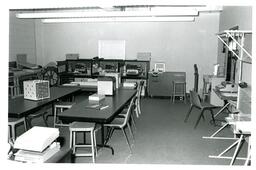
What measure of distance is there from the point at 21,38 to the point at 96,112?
272 inches

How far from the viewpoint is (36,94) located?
4.65m

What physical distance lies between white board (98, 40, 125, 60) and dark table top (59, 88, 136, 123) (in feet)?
16.2

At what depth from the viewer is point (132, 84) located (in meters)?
6.66

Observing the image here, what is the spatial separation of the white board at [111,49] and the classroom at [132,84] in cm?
4

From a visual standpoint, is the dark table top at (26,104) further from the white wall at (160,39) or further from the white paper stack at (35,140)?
the white wall at (160,39)

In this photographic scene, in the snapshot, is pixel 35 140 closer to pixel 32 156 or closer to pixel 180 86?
pixel 32 156

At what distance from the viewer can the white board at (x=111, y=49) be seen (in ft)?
32.6

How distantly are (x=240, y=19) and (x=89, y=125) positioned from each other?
413 centimetres

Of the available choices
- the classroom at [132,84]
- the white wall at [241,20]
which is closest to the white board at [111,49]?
the classroom at [132,84]

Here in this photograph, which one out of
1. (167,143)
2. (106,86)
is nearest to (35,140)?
(167,143)
